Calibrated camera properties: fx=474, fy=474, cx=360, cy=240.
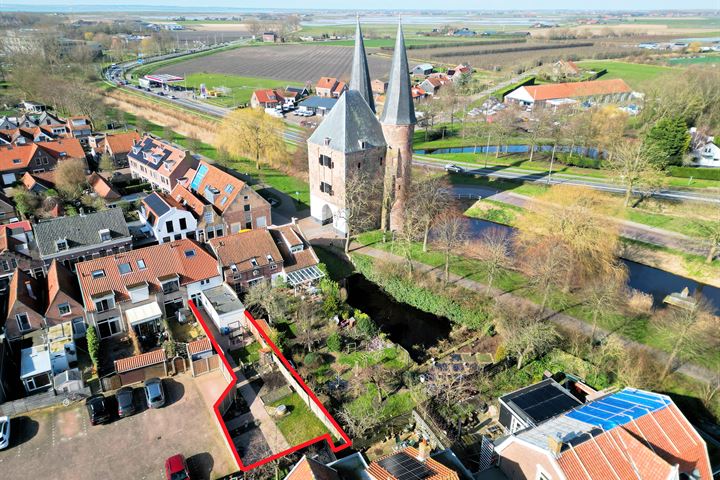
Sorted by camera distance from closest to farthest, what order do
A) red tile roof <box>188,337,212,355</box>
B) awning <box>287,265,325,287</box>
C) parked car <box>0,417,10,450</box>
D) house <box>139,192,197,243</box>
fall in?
parked car <box>0,417,10,450</box>
red tile roof <box>188,337,212,355</box>
awning <box>287,265,325,287</box>
house <box>139,192,197,243</box>

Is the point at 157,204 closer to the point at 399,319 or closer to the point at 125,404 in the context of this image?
the point at 125,404

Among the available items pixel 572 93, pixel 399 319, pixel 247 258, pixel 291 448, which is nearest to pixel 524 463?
pixel 291 448

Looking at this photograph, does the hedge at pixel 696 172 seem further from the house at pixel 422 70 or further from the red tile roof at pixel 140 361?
the house at pixel 422 70

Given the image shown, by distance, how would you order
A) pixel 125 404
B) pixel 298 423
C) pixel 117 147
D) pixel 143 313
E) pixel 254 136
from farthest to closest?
pixel 254 136
pixel 117 147
pixel 143 313
pixel 125 404
pixel 298 423

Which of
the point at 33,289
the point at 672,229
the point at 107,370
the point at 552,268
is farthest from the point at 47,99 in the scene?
the point at 672,229

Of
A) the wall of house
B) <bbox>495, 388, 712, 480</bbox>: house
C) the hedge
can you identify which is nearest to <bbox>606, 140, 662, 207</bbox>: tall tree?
the hedge

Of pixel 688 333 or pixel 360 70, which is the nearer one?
pixel 688 333

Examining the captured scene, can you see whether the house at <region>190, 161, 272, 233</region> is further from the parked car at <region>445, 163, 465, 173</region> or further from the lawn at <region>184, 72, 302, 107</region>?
the lawn at <region>184, 72, 302, 107</region>
